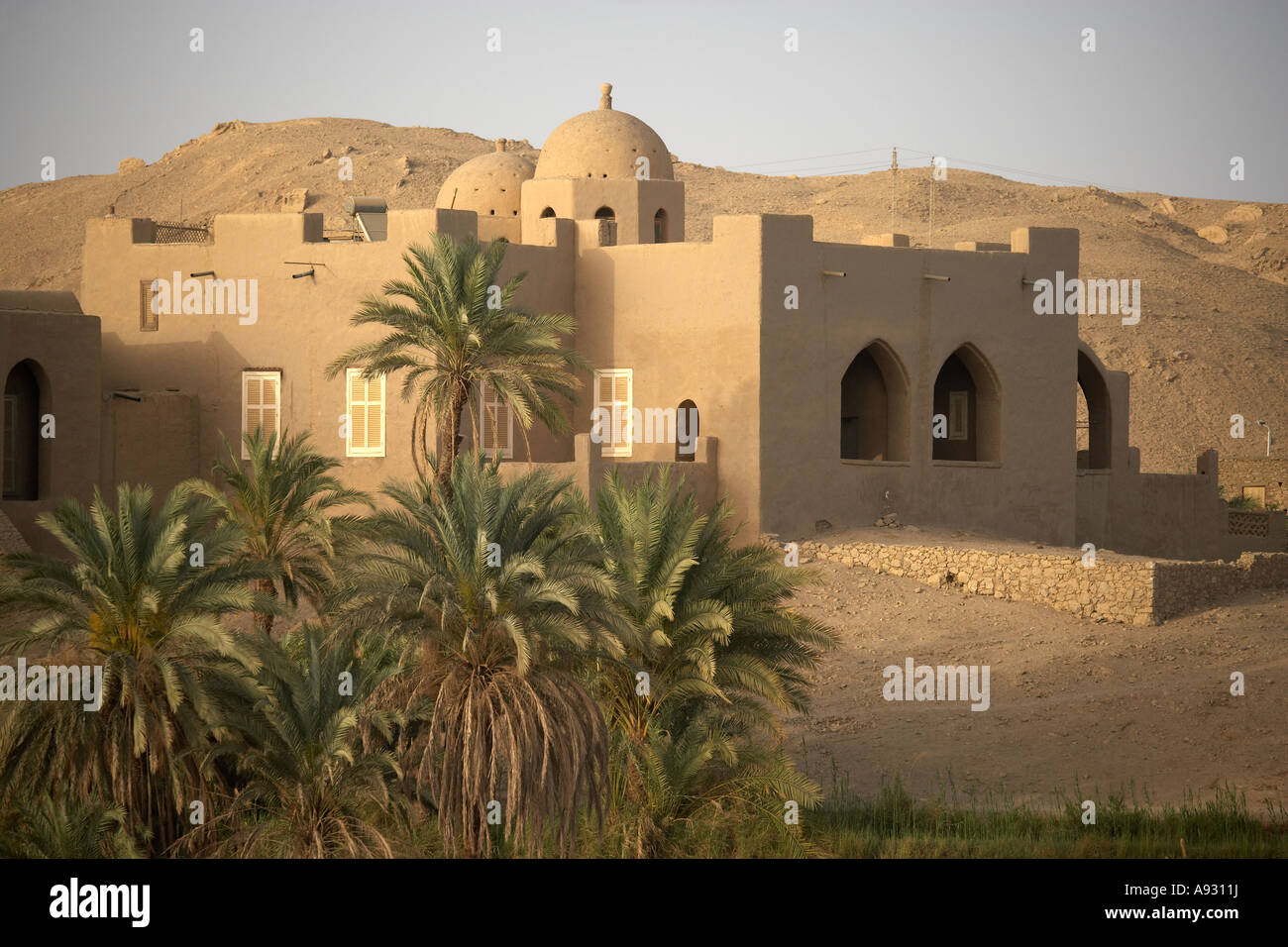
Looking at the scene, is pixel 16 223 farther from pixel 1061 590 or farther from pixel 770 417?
pixel 1061 590

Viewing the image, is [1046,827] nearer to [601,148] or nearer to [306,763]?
[306,763]

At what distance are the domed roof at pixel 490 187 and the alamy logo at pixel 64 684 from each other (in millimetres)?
17262

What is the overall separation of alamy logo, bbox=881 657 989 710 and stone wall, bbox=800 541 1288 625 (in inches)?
101

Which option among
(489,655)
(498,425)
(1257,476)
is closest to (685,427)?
(498,425)

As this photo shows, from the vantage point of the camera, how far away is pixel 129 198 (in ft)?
254

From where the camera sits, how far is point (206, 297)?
26.6 meters

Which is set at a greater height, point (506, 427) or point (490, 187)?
point (490, 187)

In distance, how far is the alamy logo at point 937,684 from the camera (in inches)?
822

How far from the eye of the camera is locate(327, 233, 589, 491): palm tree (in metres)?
22.2

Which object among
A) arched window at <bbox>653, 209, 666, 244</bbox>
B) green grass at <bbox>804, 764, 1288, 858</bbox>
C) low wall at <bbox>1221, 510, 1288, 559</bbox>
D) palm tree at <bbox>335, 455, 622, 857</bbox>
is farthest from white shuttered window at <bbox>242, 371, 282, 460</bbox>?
low wall at <bbox>1221, 510, 1288, 559</bbox>

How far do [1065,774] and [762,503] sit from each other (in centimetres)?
908
